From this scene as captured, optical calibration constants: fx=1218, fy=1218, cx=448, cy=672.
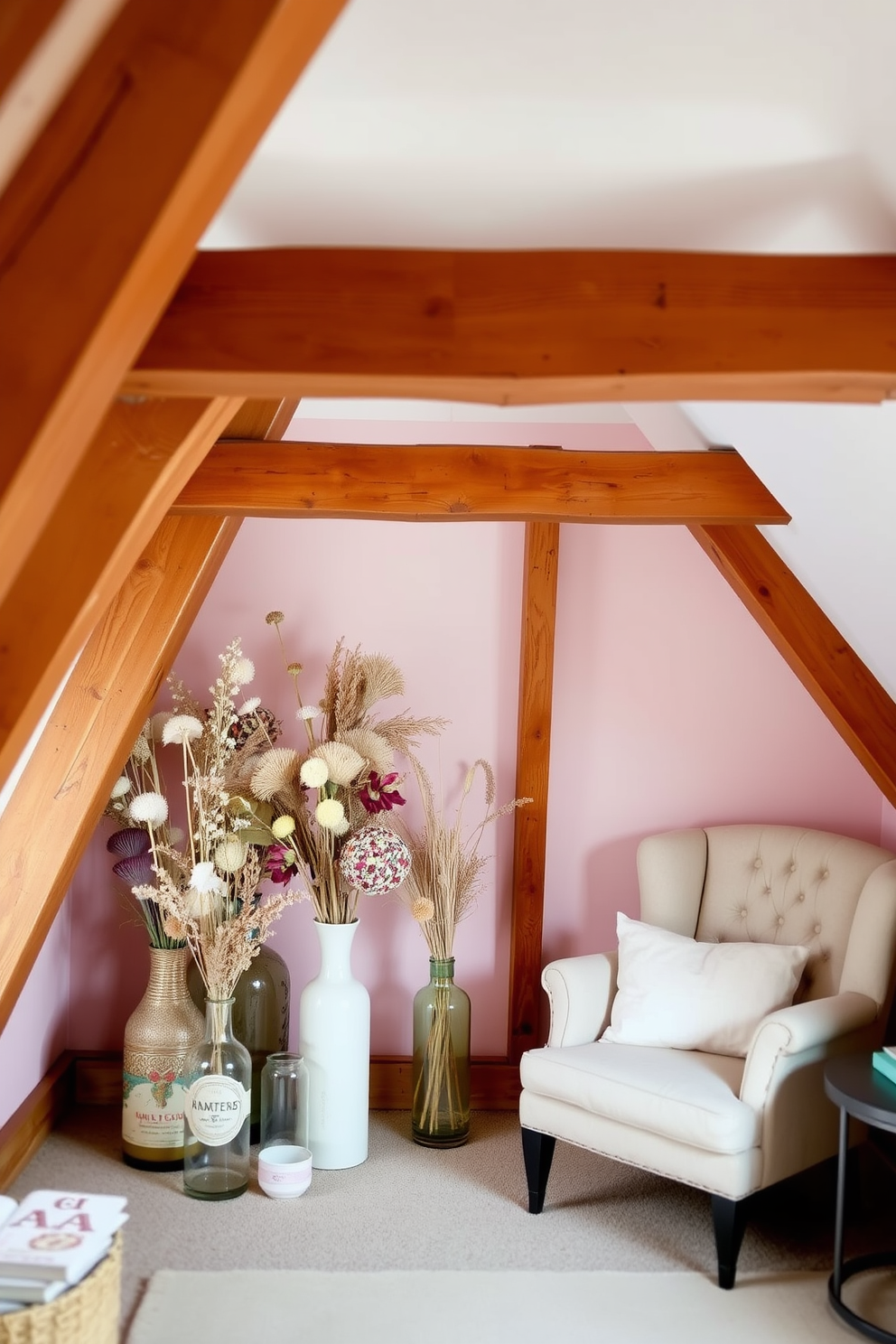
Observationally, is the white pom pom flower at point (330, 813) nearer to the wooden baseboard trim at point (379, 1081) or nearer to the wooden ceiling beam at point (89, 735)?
the wooden ceiling beam at point (89, 735)

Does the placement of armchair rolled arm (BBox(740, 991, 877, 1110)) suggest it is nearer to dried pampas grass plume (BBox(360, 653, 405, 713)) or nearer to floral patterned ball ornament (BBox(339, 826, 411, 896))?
floral patterned ball ornament (BBox(339, 826, 411, 896))

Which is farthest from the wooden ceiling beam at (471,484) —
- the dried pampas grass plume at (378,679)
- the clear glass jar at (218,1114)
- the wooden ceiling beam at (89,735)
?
the clear glass jar at (218,1114)

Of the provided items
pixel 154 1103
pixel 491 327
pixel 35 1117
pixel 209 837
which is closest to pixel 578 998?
pixel 209 837

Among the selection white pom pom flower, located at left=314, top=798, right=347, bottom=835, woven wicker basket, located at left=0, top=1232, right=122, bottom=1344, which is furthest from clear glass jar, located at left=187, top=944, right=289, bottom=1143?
woven wicker basket, located at left=0, top=1232, right=122, bottom=1344

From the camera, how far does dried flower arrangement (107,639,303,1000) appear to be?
10.8 feet

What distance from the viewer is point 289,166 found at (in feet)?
6.02

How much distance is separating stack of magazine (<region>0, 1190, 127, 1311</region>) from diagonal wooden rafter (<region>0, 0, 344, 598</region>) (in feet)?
4.51

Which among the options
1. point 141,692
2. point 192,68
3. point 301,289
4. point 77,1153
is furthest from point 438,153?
point 77,1153

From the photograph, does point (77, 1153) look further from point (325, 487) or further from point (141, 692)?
point (325, 487)

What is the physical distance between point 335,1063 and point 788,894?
1373mm

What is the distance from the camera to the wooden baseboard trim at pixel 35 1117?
127 inches

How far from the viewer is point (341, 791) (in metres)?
3.58

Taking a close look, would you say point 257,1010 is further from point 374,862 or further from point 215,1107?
point 374,862

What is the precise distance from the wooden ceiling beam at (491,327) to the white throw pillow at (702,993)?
206cm
